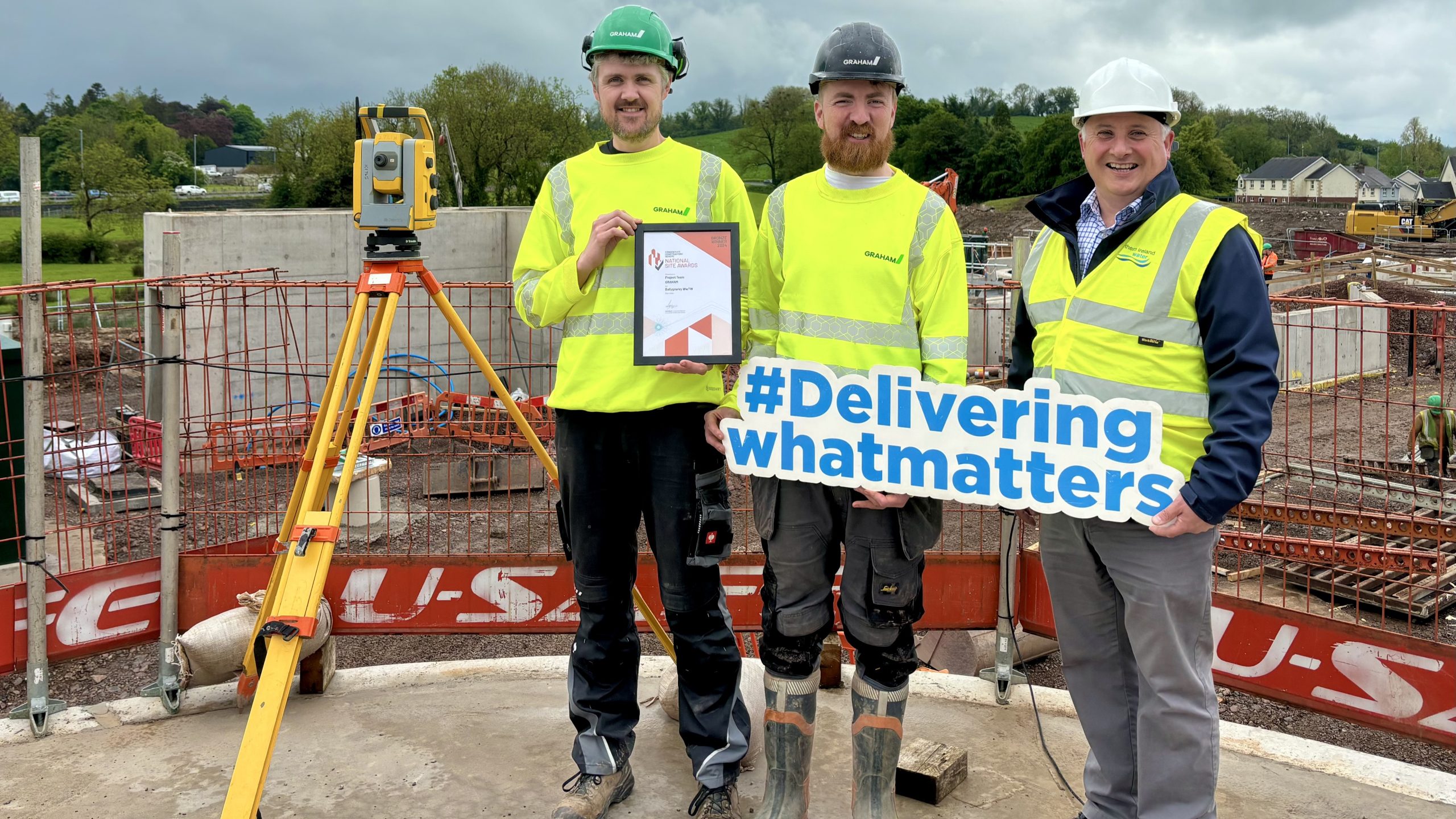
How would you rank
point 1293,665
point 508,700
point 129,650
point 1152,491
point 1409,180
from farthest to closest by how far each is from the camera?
1. point 1409,180
2. point 129,650
3. point 508,700
4. point 1293,665
5. point 1152,491

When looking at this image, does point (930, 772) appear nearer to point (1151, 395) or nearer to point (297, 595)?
point (1151, 395)

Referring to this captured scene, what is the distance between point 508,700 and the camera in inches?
176

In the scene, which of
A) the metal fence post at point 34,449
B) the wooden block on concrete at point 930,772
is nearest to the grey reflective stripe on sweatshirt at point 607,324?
the wooden block on concrete at point 930,772

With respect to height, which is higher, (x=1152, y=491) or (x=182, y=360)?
(x=182, y=360)

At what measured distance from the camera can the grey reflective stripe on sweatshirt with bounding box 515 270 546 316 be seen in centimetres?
329

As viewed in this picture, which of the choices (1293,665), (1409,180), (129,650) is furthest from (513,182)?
(1409,180)

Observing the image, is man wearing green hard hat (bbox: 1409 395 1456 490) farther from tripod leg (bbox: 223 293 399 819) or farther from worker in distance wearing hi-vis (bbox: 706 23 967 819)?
tripod leg (bbox: 223 293 399 819)

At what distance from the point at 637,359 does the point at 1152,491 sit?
1375 mm

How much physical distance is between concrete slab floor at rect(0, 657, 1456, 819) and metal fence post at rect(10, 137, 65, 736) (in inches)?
5.8

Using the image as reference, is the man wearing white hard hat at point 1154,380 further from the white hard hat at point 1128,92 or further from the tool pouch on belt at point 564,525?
the tool pouch on belt at point 564,525

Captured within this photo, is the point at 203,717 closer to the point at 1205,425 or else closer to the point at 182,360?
the point at 182,360


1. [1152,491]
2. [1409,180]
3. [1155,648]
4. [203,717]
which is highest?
[1409,180]

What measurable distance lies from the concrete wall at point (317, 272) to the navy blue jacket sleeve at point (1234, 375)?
36.4 ft

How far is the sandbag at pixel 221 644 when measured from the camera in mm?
4355
